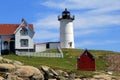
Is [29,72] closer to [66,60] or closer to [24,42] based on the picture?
[66,60]

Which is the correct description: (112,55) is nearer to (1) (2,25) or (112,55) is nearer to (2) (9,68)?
(1) (2,25)

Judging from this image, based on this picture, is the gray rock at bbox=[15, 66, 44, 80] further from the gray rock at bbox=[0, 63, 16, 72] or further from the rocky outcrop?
the gray rock at bbox=[0, 63, 16, 72]

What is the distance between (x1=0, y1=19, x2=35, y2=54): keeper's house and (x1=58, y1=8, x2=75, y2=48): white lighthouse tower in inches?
374

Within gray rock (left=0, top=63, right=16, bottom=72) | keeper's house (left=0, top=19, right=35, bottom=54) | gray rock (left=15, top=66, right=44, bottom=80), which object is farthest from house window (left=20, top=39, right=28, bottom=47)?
gray rock (left=0, top=63, right=16, bottom=72)

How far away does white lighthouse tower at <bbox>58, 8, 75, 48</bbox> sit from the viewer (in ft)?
327

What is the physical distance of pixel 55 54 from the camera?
266 ft

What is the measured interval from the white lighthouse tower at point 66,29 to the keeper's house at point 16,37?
31.2 feet

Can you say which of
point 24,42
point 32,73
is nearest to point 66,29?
point 24,42

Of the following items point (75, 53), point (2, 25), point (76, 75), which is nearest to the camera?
point (76, 75)

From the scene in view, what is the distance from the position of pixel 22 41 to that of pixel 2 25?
5092mm

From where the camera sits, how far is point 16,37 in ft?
300

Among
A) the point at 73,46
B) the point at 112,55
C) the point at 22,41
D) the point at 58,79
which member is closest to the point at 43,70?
the point at 58,79

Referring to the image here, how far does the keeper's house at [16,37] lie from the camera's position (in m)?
90.6

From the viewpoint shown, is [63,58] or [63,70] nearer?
[63,70]
